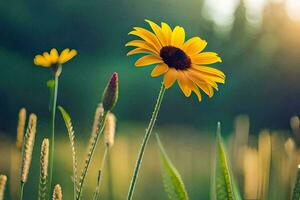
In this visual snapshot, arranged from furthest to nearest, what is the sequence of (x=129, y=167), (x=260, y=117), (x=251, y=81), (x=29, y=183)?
(x=251, y=81) → (x=260, y=117) → (x=129, y=167) → (x=29, y=183)

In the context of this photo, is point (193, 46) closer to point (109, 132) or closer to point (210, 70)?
Result: point (210, 70)

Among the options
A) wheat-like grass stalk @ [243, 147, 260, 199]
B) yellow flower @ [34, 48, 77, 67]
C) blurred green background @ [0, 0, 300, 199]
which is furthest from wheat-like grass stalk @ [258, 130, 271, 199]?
blurred green background @ [0, 0, 300, 199]

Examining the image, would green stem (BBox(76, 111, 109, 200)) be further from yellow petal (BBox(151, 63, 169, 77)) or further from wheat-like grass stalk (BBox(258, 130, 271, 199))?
wheat-like grass stalk (BBox(258, 130, 271, 199))

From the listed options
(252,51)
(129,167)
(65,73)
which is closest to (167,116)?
(65,73)

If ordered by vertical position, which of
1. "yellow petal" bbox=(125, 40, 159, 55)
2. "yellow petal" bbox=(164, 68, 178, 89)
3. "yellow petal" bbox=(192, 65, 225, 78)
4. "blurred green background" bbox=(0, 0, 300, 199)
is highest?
"blurred green background" bbox=(0, 0, 300, 199)

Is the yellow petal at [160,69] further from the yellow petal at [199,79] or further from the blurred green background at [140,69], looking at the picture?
A: the blurred green background at [140,69]

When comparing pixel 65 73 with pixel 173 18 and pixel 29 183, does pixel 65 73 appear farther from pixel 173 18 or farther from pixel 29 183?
pixel 29 183

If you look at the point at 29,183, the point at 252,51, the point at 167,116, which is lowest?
the point at 29,183
